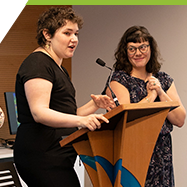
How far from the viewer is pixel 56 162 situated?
54.0 inches

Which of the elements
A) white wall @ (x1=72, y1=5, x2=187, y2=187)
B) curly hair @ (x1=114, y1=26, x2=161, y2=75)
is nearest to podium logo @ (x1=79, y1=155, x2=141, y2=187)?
curly hair @ (x1=114, y1=26, x2=161, y2=75)

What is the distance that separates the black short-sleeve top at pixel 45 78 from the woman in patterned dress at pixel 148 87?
407 millimetres

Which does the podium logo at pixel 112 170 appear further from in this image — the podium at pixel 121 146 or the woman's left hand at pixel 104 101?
the woman's left hand at pixel 104 101

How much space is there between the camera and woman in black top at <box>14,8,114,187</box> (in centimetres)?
127

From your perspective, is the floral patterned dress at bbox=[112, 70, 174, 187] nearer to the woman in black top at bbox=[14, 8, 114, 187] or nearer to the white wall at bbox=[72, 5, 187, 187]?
the woman in black top at bbox=[14, 8, 114, 187]

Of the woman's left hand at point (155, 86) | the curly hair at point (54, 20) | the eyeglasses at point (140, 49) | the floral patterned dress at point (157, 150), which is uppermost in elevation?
the curly hair at point (54, 20)

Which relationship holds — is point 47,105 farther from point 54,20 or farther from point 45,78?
point 54,20

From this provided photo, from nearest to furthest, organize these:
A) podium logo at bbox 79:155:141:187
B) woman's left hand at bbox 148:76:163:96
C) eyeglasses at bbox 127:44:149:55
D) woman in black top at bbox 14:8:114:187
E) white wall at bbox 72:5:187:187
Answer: podium logo at bbox 79:155:141:187
woman in black top at bbox 14:8:114:187
woman's left hand at bbox 148:76:163:96
eyeglasses at bbox 127:44:149:55
white wall at bbox 72:5:187:187

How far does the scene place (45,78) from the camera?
1.29 meters

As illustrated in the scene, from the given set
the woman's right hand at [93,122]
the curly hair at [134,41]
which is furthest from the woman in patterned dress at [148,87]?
the woman's right hand at [93,122]

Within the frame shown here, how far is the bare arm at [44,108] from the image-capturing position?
47.3 inches

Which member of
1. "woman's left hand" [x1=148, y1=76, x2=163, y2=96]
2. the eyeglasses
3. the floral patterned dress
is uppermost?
the eyeglasses

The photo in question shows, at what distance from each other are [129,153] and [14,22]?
275 centimetres

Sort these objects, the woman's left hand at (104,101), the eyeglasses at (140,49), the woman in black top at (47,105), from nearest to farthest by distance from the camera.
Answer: the woman in black top at (47,105) < the woman's left hand at (104,101) < the eyeglasses at (140,49)
